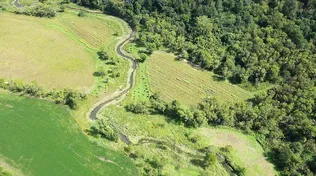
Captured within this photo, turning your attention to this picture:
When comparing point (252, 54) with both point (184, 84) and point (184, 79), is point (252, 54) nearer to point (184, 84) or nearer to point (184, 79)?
point (184, 79)

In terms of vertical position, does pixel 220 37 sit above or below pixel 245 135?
above

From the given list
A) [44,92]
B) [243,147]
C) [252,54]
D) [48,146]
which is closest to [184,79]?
[252,54]

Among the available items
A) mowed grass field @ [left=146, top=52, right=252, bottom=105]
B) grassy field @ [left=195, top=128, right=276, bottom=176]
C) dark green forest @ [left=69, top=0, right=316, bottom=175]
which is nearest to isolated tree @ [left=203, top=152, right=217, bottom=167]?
grassy field @ [left=195, top=128, right=276, bottom=176]

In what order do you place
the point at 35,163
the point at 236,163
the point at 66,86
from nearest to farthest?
1. the point at 35,163
2. the point at 236,163
3. the point at 66,86

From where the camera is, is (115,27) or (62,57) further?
(115,27)

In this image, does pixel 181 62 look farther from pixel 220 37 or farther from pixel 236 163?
pixel 236 163

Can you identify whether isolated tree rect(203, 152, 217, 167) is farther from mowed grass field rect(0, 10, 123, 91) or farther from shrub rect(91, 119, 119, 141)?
mowed grass field rect(0, 10, 123, 91)

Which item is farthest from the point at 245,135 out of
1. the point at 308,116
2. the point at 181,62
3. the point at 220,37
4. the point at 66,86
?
the point at 66,86
